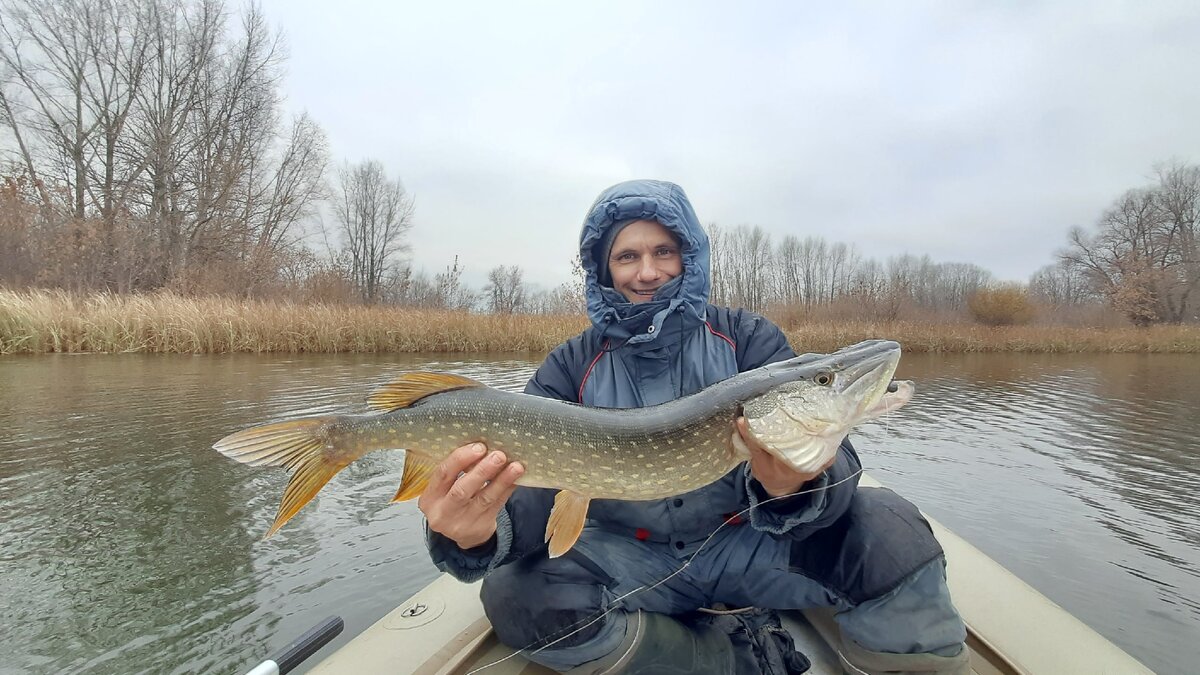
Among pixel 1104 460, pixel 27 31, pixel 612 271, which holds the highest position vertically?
pixel 27 31

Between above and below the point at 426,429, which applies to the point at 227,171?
above

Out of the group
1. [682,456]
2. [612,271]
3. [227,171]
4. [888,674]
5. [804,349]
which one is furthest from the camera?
[227,171]

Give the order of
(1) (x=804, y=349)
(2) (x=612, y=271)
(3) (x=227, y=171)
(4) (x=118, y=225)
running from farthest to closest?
(3) (x=227, y=171) < (4) (x=118, y=225) < (1) (x=804, y=349) < (2) (x=612, y=271)

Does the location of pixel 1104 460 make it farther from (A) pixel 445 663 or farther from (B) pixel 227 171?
(B) pixel 227 171

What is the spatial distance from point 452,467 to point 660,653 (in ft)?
2.45

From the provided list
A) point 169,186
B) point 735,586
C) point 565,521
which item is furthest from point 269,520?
point 169,186

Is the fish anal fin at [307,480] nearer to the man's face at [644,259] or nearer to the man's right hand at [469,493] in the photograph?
the man's right hand at [469,493]

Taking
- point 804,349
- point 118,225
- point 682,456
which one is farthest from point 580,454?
point 118,225

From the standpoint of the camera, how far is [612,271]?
223 centimetres

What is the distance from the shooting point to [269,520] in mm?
3270

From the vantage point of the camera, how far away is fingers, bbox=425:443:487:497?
152cm

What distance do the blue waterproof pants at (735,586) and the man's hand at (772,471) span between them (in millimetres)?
208

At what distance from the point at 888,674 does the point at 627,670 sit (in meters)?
0.67

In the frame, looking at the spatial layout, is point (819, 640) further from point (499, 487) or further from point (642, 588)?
point (499, 487)
